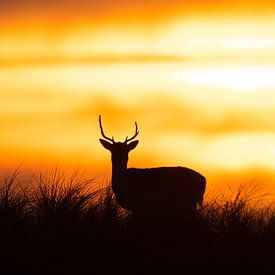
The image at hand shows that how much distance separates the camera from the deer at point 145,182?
14.5 metres

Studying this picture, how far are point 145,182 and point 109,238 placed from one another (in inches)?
213

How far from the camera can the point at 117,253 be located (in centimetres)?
1012

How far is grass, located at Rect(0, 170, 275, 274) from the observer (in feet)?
32.2

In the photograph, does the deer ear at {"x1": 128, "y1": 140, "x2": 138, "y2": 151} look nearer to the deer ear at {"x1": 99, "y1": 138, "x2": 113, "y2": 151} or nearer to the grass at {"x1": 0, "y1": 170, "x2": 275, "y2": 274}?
the deer ear at {"x1": 99, "y1": 138, "x2": 113, "y2": 151}

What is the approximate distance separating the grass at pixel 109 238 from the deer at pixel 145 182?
2254mm

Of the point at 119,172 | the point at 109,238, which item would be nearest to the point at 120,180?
the point at 119,172

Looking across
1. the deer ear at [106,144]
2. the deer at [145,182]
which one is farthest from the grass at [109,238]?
the deer ear at [106,144]

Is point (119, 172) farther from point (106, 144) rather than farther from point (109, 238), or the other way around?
point (109, 238)

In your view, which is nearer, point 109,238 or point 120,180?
point 109,238

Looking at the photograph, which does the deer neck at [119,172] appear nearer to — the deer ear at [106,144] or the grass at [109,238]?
the deer ear at [106,144]

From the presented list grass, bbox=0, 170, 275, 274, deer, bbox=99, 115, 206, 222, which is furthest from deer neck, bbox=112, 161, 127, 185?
grass, bbox=0, 170, 275, 274

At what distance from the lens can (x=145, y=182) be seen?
15844 millimetres

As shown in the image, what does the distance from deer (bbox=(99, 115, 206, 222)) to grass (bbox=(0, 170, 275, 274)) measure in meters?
2.25

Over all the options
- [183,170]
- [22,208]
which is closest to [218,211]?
[22,208]
